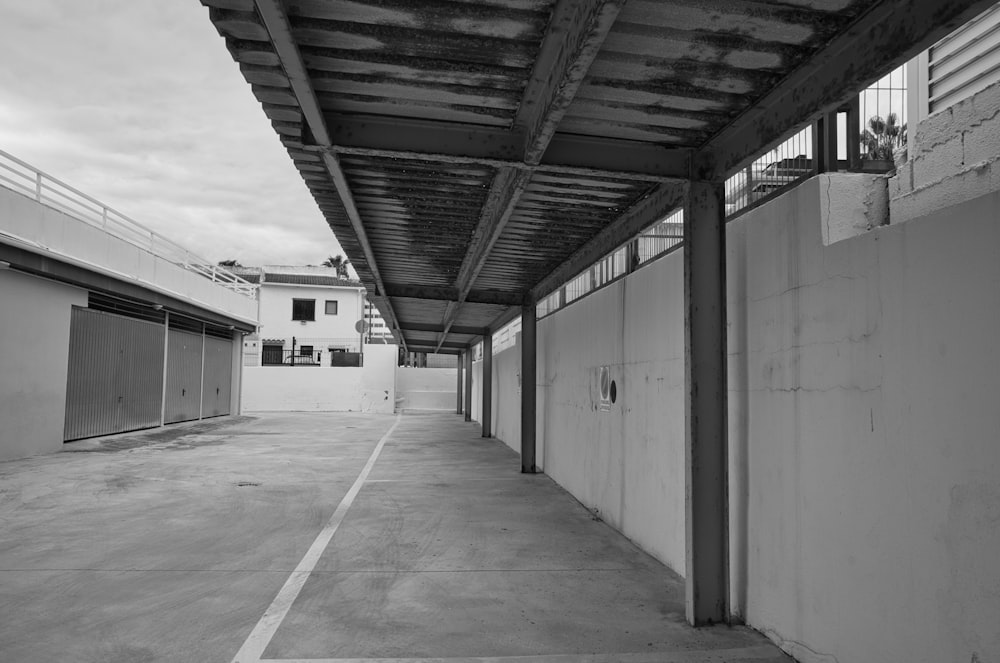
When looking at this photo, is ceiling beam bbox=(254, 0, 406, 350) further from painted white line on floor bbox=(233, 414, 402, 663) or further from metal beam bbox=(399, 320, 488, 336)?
metal beam bbox=(399, 320, 488, 336)

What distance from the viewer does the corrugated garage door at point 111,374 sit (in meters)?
16.3

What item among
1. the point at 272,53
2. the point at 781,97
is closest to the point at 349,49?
the point at 272,53

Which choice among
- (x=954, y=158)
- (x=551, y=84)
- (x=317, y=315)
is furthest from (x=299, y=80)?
(x=317, y=315)

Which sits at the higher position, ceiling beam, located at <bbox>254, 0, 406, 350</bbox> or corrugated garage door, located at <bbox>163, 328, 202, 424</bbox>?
ceiling beam, located at <bbox>254, 0, 406, 350</bbox>

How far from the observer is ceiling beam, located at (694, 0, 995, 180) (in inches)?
119

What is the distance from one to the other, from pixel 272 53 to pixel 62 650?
383 cm

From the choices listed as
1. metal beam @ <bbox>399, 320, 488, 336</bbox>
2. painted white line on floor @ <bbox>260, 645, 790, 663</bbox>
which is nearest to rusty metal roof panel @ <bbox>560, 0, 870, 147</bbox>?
painted white line on floor @ <bbox>260, 645, 790, 663</bbox>

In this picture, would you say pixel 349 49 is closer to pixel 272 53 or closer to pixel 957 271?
pixel 272 53

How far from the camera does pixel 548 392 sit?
12.3 meters

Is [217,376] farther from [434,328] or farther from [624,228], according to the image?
[624,228]

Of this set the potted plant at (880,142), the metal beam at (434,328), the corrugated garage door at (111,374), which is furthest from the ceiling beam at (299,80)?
the metal beam at (434,328)

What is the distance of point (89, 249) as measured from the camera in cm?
1616

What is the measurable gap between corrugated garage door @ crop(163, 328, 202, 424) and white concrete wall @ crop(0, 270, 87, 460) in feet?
21.4

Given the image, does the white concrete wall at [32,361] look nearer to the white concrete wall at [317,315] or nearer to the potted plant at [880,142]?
the potted plant at [880,142]
